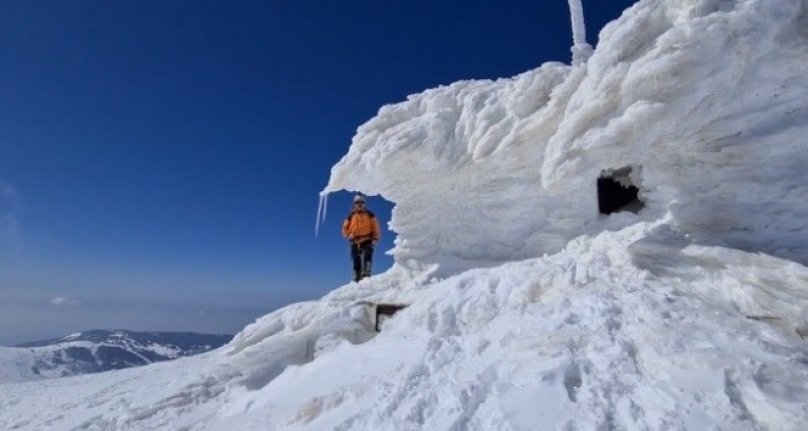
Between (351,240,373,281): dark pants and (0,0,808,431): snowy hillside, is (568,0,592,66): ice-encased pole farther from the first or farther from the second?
(351,240,373,281): dark pants

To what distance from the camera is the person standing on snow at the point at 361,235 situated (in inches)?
526

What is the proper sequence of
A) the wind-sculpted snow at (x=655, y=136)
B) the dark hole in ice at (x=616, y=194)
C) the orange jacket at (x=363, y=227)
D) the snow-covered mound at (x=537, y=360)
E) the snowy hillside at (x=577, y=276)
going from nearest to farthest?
the snow-covered mound at (x=537, y=360) < the snowy hillside at (x=577, y=276) < the wind-sculpted snow at (x=655, y=136) < the dark hole in ice at (x=616, y=194) < the orange jacket at (x=363, y=227)

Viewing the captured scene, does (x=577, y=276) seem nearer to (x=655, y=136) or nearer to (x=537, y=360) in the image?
(x=537, y=360)

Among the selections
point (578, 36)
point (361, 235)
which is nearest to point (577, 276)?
point (578, 36)

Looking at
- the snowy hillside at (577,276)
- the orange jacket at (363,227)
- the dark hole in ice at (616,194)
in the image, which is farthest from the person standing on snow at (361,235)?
the dark hole in ice at (616,194)

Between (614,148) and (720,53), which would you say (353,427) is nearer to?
(614,148)

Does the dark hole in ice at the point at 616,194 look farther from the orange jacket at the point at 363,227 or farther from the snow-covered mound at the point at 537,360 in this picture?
the orange jacket at the point at 363,227

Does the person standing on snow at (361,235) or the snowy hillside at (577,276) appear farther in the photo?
the person standing on snow at (361,235)

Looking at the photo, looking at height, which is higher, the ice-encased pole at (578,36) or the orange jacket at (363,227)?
the ice-encased pole at (578,36)

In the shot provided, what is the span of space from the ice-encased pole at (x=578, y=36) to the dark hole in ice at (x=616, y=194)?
247 centimetres

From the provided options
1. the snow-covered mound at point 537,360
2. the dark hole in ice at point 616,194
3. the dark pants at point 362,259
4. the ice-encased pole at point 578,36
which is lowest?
the snow-covered mound at point 537,360

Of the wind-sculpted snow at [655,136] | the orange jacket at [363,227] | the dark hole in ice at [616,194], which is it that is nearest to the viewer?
the wind-sculpted snow at [655,136]

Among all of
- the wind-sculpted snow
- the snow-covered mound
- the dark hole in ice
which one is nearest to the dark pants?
the wind-sculpted snow

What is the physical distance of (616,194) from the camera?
10.1 meters
